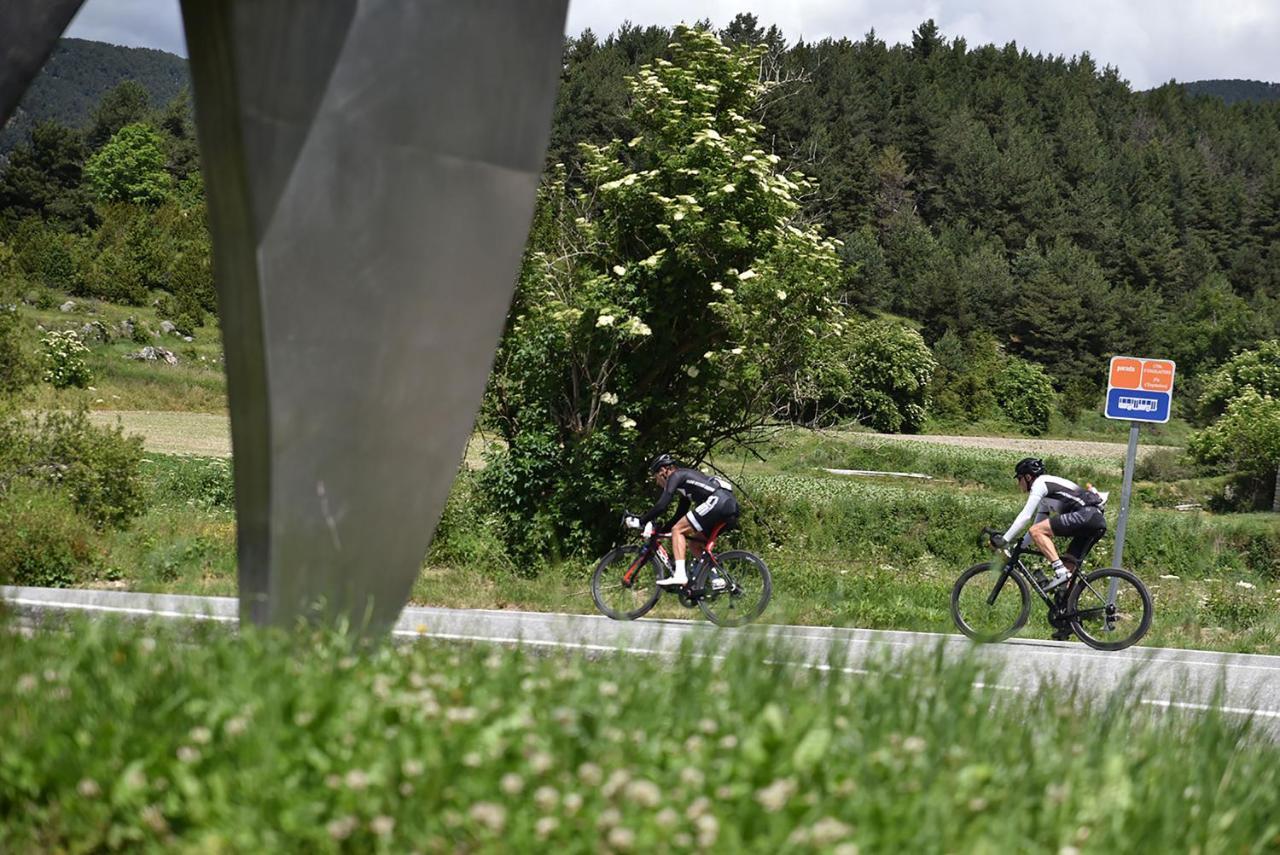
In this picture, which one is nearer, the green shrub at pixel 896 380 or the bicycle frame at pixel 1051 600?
the bicycle frame at pixel 1051 600

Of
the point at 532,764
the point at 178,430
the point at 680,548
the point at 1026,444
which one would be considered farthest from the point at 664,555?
the point at 1026,444

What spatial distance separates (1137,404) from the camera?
16750 millimetres

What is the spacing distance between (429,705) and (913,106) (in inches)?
4481

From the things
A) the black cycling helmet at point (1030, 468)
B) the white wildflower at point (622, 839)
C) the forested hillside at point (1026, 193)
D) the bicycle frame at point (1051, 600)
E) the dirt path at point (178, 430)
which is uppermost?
the forested hillside at point (1026, 193)

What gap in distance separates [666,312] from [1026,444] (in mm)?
54108

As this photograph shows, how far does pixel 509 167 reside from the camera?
5309mm

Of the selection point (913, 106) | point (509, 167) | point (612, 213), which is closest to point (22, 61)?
point (509, 167)

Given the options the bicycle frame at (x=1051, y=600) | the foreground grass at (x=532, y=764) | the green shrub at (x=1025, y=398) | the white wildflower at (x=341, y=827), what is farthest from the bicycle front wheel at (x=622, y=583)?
the green shrub at (x=1025, y=398)

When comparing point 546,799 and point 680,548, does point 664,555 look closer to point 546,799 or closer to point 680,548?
point 680,548

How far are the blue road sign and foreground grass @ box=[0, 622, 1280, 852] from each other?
12.7 metres

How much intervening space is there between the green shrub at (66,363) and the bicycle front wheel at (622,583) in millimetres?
32031

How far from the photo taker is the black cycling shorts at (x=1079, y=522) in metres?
13.6

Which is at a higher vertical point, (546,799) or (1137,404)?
(1137,404)

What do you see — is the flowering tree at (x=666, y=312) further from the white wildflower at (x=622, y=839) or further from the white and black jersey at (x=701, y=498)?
the white wildflower at (x=622, y=839)
